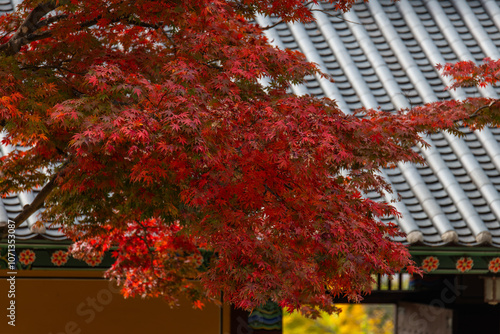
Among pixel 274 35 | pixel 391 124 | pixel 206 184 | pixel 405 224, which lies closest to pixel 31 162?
pixel 206 184

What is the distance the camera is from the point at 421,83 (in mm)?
8875

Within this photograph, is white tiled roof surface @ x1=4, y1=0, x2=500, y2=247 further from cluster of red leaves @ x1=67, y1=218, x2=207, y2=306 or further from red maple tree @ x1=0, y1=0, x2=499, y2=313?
red maple tree @ x1=0, y1=0, x2=499, y2=313

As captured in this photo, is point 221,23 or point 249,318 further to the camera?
point 249,318

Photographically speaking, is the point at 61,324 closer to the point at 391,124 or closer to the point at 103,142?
the point at 103,142

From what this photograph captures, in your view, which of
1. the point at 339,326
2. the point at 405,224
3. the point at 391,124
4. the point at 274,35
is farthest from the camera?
the point at 339,326

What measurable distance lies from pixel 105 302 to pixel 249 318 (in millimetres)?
1524

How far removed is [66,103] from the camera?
13.0 feet

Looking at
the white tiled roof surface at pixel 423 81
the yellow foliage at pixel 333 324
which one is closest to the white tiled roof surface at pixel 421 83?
the white tiled roof surface at pixel 423 81

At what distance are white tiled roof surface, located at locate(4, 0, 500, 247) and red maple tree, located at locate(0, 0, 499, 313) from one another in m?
1.90

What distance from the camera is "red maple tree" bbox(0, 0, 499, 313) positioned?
3943mm

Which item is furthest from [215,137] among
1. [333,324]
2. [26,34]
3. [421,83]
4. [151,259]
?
[333,324]

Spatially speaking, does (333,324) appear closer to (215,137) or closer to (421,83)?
(421,83)

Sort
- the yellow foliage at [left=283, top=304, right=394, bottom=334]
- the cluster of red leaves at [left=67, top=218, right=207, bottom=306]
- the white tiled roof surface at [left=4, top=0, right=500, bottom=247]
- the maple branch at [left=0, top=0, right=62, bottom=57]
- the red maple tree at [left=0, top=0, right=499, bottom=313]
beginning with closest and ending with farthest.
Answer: the red maple tree at [left=0, top=0, right=499, bottom=313]
the maple branch at [left=0, top=0, right=62, bottom=57]
the cluster of red leaves at [left=67, top=218, right=207, bottom=306]
the white tiled roof surface at [left=4, top=0, right=500, bottom=247]
the yellow foliage at [left=283, top=304, right=394, bottom=334]

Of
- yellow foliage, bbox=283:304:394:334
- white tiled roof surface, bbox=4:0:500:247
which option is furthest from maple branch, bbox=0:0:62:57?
yellow foliage, bbox=283:304:394:334
